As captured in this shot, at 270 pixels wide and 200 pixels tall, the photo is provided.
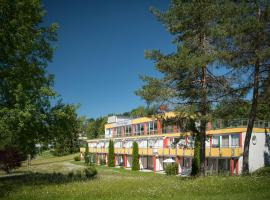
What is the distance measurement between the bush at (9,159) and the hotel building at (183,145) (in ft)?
47.0

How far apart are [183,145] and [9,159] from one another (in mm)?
17955

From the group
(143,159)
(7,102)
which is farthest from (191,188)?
(143,159)

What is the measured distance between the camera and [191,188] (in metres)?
15.5

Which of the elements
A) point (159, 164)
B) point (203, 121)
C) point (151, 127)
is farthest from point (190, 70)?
point (151, 127)

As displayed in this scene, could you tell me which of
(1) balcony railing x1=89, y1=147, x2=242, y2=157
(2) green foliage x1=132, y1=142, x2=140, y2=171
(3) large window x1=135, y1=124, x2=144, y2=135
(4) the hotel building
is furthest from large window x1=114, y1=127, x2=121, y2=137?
(2) green foliage x1=132, y1=142, x2=140, y2=171

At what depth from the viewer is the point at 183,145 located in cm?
2998

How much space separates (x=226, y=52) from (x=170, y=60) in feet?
12.0

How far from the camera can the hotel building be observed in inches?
1544

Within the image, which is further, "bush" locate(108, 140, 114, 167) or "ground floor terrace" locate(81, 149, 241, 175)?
"bush" locate(108, 140, 114, 167)

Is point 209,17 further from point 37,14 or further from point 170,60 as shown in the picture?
point 37,14

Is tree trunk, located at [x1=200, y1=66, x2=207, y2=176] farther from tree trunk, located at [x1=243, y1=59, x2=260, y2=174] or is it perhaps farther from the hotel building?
tree trunk, located at [x1=243, y1=59, x2=260, y2=174]

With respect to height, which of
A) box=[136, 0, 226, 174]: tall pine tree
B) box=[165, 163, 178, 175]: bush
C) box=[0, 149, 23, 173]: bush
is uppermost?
box=[136, 0, 226, 174]: tall pine tree

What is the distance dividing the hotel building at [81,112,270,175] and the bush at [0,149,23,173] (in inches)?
565

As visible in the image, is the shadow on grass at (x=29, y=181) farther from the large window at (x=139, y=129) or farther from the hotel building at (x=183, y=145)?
the large window at (x=139, y=129)
